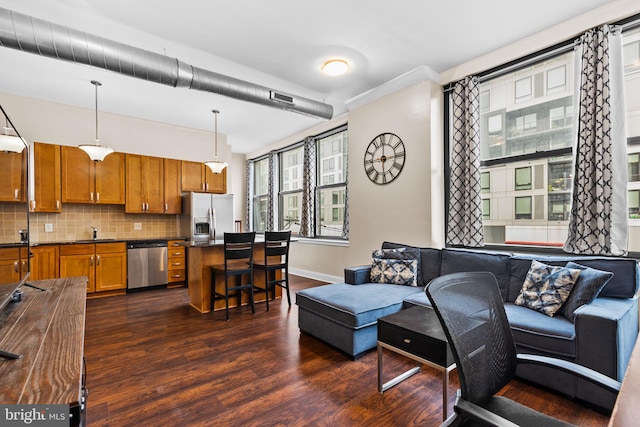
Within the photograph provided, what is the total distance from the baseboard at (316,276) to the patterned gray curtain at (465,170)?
83.2 inches

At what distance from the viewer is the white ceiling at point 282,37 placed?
2.75 meters

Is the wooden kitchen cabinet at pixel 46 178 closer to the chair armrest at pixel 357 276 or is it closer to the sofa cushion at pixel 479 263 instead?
the chair armrest at pixel 357 276

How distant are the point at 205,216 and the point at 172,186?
0.83m

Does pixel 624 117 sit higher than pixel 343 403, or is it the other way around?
pixel 624 117

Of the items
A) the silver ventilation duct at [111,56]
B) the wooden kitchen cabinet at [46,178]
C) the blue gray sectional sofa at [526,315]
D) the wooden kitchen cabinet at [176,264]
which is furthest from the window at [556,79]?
the wooden kitchen cabinet at [46,178]

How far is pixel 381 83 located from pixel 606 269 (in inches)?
127

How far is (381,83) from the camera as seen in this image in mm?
4305

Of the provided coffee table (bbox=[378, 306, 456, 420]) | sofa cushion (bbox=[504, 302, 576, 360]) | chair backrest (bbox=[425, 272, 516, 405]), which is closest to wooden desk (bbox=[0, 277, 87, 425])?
chair backrest (bbox=[425, 272, 516, 405])

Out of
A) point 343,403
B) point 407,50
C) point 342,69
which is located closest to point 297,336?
point 343,403

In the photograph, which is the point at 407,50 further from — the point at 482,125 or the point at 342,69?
the point at 482,125

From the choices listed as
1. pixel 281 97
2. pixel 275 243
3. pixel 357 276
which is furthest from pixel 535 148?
pixel 275 243

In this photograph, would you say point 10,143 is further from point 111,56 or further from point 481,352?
point 481,352

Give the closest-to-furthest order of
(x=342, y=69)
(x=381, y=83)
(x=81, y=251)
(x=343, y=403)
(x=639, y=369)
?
(x=639, y=369)
(x=343, y=403)
(x=342, y=69)
(x=381, y=83)
(x=81, y=251)

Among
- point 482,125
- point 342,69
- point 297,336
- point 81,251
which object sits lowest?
point 297,336
